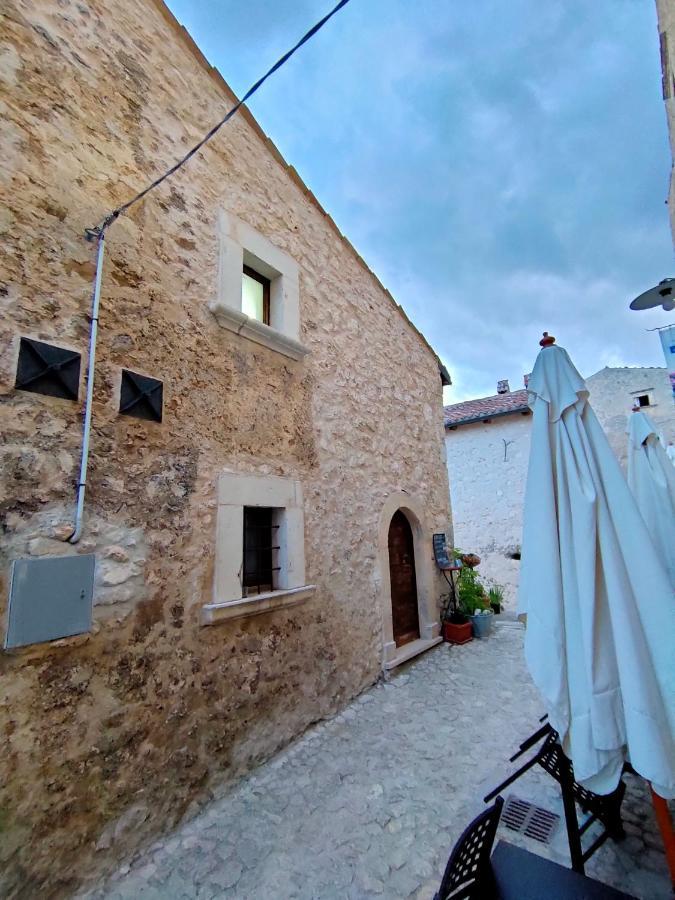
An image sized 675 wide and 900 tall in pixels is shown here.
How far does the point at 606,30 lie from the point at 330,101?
2.30 metres

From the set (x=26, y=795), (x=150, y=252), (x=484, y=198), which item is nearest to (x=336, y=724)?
(x=26, y=795)

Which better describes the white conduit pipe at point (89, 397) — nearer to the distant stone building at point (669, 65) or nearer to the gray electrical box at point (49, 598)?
the gray electrical box at point (49, 598)

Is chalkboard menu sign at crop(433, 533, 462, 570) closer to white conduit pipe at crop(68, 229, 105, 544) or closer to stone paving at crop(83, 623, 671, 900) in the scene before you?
stone paving at crop(83, 623, 671, 900)

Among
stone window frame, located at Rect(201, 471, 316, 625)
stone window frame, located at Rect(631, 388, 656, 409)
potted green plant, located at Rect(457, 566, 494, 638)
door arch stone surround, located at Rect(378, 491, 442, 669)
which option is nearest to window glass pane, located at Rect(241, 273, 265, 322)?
stone window frame, located at Rect(201, 471, 316, 625)

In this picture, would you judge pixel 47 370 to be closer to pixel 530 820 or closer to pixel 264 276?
pixel 264 276

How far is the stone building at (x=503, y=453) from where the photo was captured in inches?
429

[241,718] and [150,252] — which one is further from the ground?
[150,252]

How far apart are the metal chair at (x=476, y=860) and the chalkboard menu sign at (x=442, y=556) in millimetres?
4995

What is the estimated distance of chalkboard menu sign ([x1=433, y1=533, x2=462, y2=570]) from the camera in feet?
20.4

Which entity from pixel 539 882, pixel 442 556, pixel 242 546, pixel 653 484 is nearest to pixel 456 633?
pixel 442 556

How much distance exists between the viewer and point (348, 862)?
2088mm

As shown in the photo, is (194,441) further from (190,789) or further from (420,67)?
(420,67)

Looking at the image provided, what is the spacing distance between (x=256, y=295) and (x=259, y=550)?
275 cm

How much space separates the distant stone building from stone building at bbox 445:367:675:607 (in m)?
7.47
